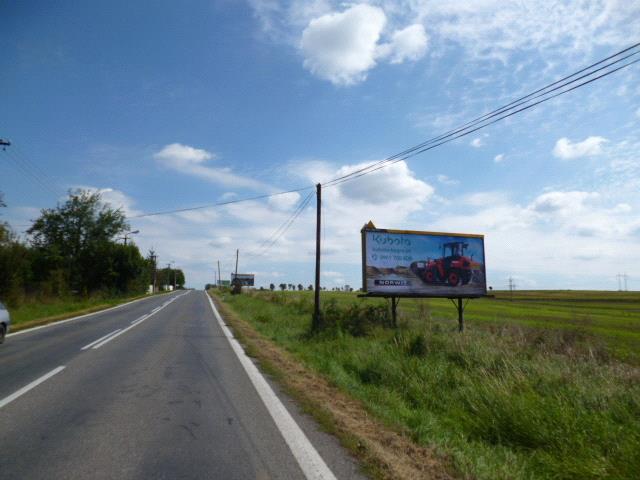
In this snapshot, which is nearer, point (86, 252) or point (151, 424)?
point (151, 424)

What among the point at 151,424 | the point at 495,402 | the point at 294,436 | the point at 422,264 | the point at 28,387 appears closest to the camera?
the point at 294,436

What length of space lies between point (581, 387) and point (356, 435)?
398cm

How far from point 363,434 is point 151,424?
2.56 metres

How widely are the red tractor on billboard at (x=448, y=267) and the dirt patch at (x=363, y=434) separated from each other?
36.7ft

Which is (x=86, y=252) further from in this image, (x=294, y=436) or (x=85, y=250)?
(x=294, y=436)

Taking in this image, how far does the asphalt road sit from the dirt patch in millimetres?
224

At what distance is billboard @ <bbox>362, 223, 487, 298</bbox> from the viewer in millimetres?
18484

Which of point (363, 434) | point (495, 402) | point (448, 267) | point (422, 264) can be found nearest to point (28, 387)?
point (363, 434)

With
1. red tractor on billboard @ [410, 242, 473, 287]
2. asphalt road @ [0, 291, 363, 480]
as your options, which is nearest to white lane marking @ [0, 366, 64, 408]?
asphalt road @ [0, 291, 363, 480]

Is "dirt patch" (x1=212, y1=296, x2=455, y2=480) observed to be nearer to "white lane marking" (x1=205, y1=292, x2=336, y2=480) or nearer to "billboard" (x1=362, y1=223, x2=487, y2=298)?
"white lane marking" (x1=205, y1=292, x2=336, y2=480)

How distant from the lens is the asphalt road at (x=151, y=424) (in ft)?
13.7

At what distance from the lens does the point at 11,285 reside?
93.3 ft

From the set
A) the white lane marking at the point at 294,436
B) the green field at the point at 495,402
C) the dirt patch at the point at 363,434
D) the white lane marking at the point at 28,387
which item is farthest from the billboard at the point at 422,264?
the white lane marking at the point at 28,387

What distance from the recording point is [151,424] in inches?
217
